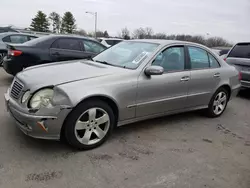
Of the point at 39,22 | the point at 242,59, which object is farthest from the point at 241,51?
the point at 39,22

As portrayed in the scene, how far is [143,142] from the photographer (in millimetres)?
3631

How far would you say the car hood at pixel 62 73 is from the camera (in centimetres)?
308

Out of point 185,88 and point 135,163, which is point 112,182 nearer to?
point 135,163

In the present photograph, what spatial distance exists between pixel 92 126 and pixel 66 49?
423cm

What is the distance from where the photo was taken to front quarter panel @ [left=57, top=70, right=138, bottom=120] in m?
2.99

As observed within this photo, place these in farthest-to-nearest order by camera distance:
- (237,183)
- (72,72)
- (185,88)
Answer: (185,88)
(72,72)
(237,183)

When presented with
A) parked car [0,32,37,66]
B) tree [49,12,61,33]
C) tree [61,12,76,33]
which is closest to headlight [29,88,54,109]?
parked car [0,32,37,66]

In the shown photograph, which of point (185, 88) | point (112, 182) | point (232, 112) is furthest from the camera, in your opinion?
point (232, 112)

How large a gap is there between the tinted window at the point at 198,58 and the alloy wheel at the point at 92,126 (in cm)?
202

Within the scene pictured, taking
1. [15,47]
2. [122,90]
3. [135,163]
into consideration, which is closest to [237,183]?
[135,163]

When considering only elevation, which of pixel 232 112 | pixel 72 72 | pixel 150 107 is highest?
pixel 72 72

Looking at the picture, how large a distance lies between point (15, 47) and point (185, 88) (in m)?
4.56

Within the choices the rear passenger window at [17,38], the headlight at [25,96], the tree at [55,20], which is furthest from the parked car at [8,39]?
the tree at [55,20]

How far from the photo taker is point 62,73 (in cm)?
333
